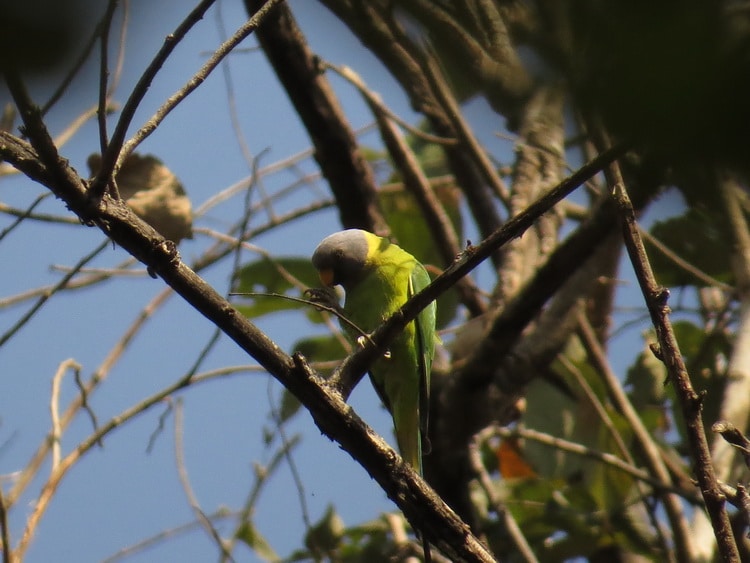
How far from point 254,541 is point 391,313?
173 centimetres

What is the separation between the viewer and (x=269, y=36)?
3.72 metres

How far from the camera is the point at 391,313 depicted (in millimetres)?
3502

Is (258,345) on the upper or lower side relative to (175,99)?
lower

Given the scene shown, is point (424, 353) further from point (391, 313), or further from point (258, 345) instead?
point (258, 345)

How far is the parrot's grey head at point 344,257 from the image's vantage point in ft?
12.3

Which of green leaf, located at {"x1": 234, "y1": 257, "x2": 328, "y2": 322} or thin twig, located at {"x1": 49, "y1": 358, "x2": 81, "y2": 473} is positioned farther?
green leaf, located at {"x1": 234, "y1": 257, "x2": 328, "y2": 322}

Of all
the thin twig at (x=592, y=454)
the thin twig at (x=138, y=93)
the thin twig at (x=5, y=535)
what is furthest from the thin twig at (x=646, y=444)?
the thin twig at (x=138, y=93)

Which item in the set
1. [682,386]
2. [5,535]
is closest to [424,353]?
[5,535]

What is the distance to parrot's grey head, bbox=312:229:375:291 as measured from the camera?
3736 mm

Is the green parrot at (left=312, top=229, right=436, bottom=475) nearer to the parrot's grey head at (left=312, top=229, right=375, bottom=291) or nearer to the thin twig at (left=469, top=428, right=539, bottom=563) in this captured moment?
the parrot's grey head at (left=312, top=229, right=375, bottom=291)

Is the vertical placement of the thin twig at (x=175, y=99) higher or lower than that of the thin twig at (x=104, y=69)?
higher

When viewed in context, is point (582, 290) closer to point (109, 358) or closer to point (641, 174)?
point (109, 358)

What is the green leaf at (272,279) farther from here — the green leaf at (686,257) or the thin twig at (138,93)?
the thin twig at (138,93)

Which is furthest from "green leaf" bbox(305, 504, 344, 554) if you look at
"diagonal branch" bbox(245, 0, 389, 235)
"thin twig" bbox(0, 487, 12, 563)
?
"thin twig" bbox(0, 487, 12, 563)
